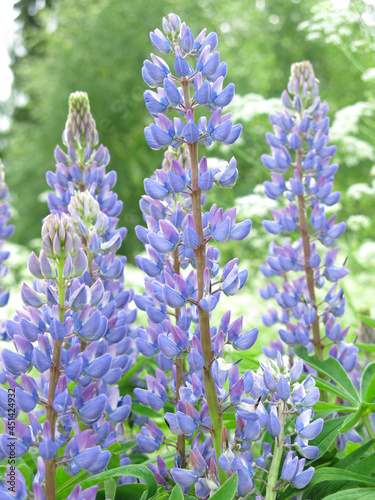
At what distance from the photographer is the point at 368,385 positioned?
1.23 meters

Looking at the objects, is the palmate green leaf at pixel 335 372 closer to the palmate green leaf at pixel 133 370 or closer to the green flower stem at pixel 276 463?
the green flower stem at pixel 276 463

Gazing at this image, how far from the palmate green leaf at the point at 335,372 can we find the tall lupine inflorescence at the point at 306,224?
128 mm

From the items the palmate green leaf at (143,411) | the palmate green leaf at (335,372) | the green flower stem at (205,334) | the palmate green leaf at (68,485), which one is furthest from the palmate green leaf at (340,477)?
the palmate green leaf at (143,411)

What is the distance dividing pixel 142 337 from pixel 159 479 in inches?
10.8

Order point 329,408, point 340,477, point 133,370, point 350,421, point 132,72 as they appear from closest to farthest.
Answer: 1. point 340,477
2. point 350,421
3. point 329,408
4. point 133,370
5. point 132,72

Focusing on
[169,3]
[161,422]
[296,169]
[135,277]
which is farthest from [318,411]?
[169,3]

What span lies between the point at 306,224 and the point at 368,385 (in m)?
0.53

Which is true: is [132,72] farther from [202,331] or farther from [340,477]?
[340,477]

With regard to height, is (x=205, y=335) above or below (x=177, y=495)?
above

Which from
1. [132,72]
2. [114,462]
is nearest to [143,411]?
[114,462]

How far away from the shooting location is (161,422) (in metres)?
1.55

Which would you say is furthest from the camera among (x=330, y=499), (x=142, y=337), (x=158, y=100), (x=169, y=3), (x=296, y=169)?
(x=169, y=3)

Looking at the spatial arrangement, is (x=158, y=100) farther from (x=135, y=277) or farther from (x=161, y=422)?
(x=135, y=277)

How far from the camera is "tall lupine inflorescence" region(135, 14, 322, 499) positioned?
944 mm
